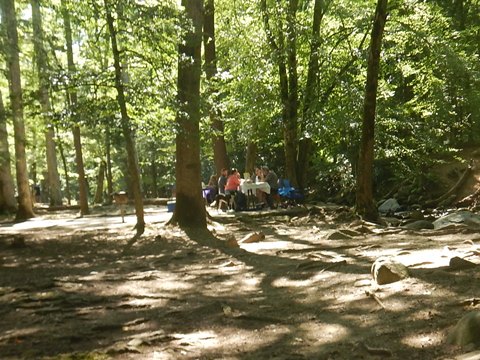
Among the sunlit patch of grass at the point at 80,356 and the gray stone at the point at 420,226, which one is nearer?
the sunlit patch of grass at the point at 80,356

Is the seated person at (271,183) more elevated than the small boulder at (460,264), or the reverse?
the seated person at (271,183)

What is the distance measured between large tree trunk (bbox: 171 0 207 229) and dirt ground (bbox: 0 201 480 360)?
1.13 metres

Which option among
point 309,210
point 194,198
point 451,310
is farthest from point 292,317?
point 309,210

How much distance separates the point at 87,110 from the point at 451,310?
803 centimetres

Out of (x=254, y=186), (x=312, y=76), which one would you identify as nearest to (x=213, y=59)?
(x=312, y=76)

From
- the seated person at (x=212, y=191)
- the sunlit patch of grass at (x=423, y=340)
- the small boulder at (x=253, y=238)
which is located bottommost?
the sunlit patch of grass at (x=423, y=340)

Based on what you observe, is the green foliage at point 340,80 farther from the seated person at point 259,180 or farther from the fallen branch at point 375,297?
the fallen branch at point 375,297

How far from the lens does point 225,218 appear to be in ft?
46.5

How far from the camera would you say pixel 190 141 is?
37.0 feet

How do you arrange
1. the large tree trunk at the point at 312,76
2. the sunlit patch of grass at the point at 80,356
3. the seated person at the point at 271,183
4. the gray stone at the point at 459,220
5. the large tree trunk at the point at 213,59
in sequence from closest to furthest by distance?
1. the sunlit patch of grass at the point at 80,356
2. the gray stone at the point at 459,220
3. the large tree trunk at the point at 312,76
4. the large tree trunk at the point at 213,59
5. the seated person at the point at 271,183

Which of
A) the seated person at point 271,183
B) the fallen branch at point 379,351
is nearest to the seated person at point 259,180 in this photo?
the seated person at point 271,183

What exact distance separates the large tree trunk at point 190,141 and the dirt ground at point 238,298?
3.72 feet

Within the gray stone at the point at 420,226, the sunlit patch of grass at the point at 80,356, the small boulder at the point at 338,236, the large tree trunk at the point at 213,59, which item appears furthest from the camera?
the large tree trunk at the point at 213,59

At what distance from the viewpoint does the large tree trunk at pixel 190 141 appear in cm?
1099
